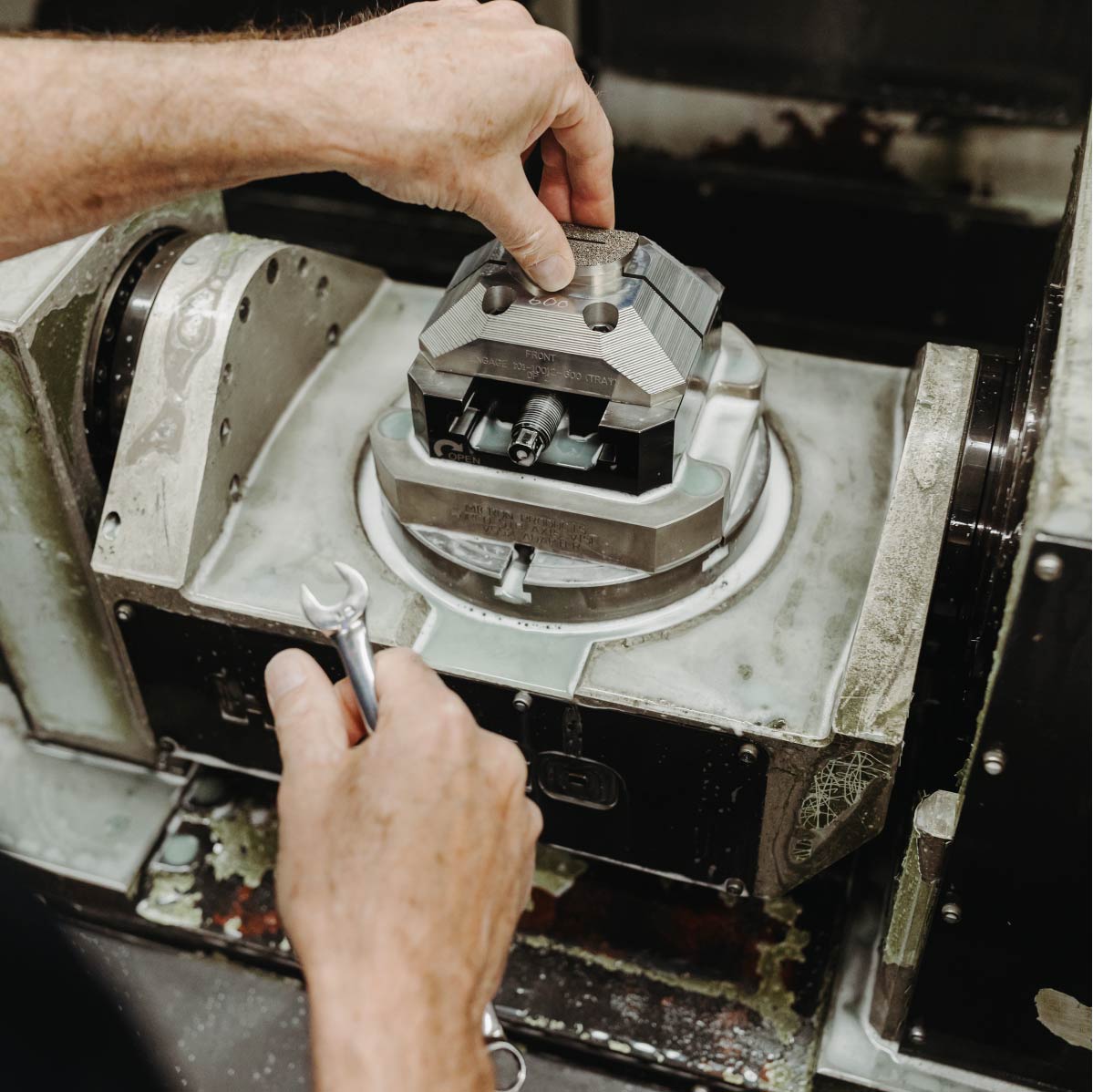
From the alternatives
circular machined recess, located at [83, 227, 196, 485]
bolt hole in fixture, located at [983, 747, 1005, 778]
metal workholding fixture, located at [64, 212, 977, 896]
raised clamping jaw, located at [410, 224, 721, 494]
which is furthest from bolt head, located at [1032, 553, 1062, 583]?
circular machined recess, located at [83, 227, 196, 485]

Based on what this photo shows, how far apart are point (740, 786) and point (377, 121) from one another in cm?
59

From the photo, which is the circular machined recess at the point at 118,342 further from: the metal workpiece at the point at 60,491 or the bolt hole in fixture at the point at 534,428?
the bolt hole in fixture at the point at 534,428

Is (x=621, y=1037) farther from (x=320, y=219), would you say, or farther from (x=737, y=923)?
(x=320, y=219)

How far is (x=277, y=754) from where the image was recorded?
1137 mm

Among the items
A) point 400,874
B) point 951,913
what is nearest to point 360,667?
point 400,874

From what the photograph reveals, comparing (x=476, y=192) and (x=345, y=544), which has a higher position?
(x=476, y=192)

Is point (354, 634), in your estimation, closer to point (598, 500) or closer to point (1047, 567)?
point (598, 500)

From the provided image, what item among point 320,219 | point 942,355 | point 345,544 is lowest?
point 320,219

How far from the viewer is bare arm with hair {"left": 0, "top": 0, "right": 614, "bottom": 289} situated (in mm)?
865

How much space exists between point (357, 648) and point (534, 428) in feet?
0.81

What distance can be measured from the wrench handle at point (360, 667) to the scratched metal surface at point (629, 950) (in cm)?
47

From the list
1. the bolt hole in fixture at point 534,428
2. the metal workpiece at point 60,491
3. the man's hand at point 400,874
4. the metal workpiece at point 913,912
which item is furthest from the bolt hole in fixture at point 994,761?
the metal workpiece at point 60,491

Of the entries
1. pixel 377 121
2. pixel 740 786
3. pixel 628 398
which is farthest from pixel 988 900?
pixel 377 121

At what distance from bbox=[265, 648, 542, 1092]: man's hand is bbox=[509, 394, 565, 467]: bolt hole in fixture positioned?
24 cm
